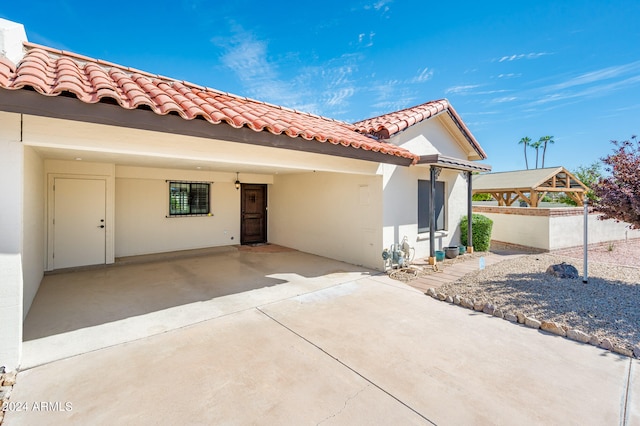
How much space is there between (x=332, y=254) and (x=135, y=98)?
7.60m

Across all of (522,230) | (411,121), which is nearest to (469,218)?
(522,230)

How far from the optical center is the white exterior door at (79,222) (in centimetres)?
812

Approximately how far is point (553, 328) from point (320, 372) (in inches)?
158

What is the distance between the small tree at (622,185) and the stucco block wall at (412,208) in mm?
4469

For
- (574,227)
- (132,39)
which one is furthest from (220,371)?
(574,227)

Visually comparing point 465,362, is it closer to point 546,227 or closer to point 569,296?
point 569,296

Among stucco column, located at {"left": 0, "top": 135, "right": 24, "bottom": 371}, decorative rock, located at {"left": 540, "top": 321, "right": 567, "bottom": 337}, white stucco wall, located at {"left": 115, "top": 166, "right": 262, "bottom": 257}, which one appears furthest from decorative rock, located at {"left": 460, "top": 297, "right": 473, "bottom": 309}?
white stucco wall, located at {"left": 115, "top": 166, "right": 262, "bottom": 257}

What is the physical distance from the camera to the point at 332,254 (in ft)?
32.8

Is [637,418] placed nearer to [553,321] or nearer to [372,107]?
[553,321]

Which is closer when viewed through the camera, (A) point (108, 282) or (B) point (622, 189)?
(B) point (622, 189)

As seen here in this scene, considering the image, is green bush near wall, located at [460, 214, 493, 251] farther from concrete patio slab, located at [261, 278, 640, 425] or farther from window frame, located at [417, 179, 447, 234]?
concrete patio slab, located at [261, 278, 640, 425]

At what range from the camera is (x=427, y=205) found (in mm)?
10359

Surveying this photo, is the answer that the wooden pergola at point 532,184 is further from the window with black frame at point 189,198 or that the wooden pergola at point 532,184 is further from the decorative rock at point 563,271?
the window with black frame at point 189,198

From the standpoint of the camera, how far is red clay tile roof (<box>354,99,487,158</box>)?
28.4 ft
